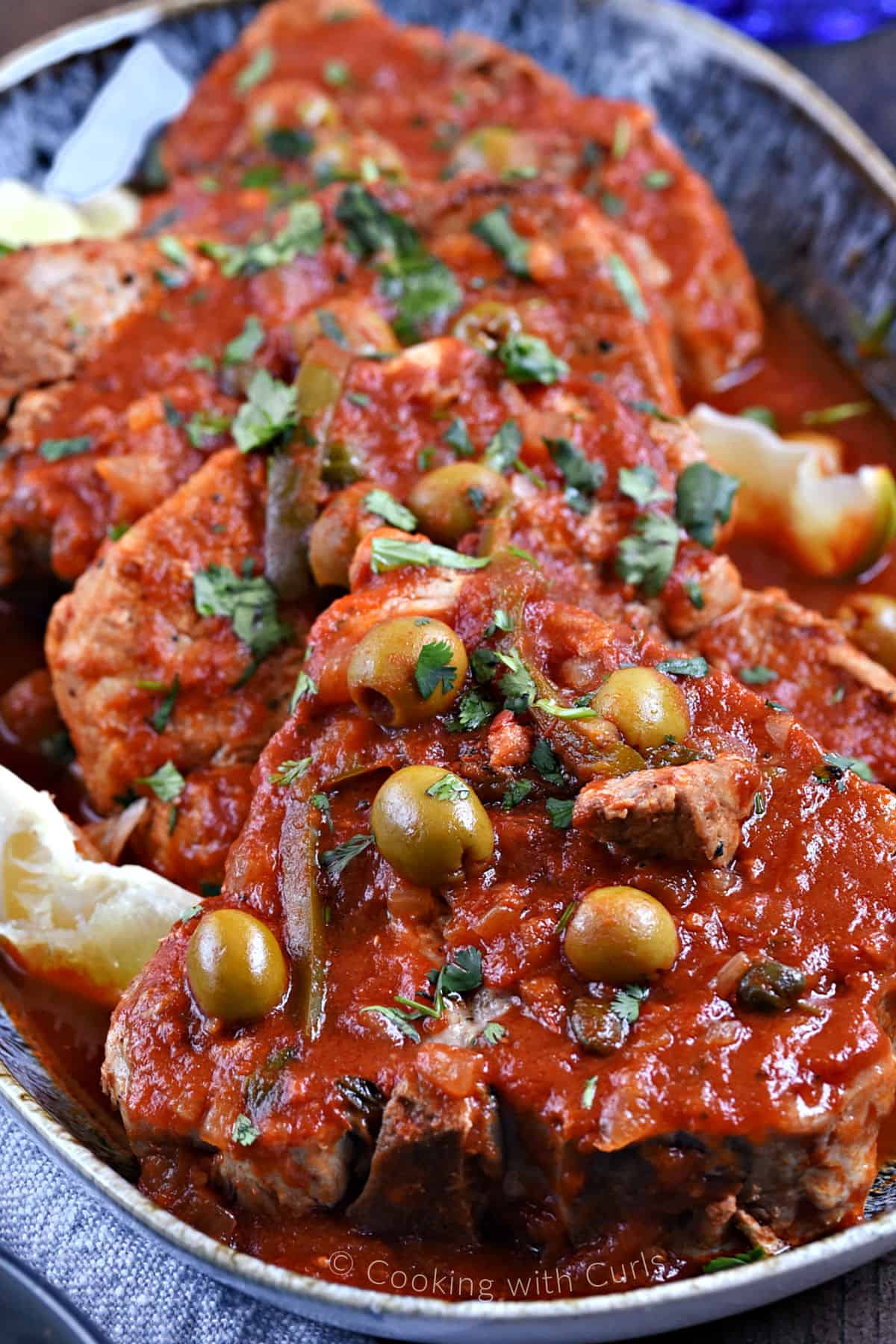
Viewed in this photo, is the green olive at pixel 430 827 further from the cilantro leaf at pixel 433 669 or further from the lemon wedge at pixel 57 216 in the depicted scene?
the lemon wedge at pixel 57 216

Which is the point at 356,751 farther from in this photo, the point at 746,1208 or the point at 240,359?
the point at 240,359

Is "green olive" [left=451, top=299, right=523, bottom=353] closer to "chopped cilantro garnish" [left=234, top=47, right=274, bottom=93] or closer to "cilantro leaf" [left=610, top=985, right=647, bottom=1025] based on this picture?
"cilantro leaf" [left=610, top=985, right=647, bottom=1025]

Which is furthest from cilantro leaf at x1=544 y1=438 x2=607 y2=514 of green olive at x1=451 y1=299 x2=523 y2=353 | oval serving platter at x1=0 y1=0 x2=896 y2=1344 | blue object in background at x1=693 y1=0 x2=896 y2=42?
blue object in background at x1=693 y1=0 x2=896 y2=42

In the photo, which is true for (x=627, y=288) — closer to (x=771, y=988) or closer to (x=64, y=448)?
(x=64, y=448)

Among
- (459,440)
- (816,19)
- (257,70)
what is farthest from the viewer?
(816,19)

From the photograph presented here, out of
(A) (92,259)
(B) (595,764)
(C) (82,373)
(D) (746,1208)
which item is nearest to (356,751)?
(B) (595,764)

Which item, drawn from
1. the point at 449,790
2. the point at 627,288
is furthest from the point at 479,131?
the point at 449,790

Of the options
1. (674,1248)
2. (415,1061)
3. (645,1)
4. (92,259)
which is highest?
(92,259)

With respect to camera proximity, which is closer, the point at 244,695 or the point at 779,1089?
the point at 779,1089
